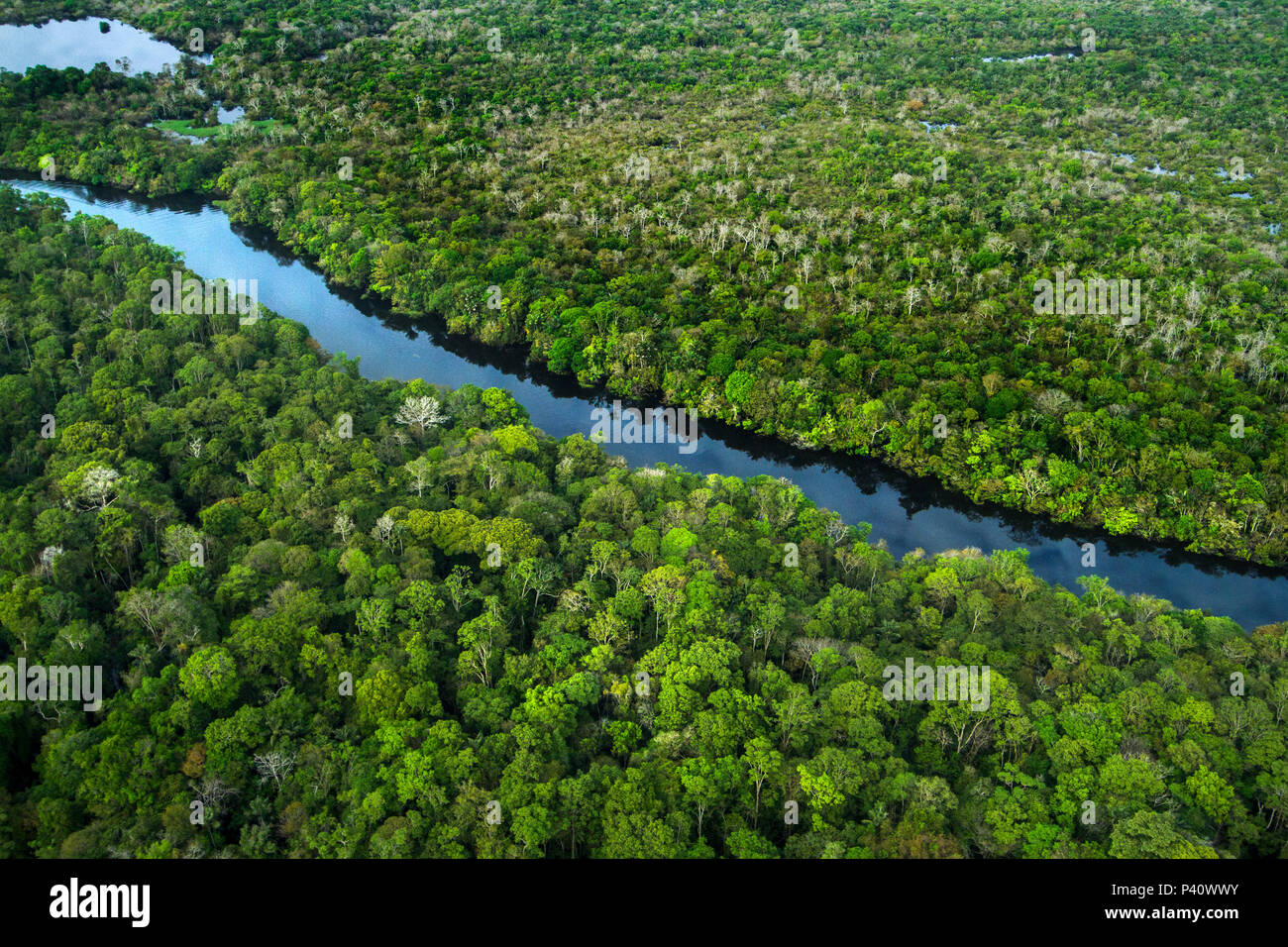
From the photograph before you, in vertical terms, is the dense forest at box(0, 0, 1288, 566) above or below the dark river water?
above

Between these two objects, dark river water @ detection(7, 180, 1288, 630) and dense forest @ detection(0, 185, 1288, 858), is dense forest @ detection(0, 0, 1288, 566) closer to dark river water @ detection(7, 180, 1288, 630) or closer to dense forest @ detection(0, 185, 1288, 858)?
dark river water @ detection(7, 180, 1288, 630)

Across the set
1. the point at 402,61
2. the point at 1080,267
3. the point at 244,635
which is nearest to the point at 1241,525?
the point at 1080,267

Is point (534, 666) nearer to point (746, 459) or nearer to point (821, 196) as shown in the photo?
point (746, 459)

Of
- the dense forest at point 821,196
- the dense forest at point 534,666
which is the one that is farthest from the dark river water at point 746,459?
the dense forest at point 534,666

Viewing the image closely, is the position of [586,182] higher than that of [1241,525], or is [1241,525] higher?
[586,182]

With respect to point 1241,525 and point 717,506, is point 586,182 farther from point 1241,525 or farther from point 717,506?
point 1241,525

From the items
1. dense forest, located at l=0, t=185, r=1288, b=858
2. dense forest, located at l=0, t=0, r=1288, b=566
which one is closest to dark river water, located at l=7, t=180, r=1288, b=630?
dense forest, located at l=0, t=0, r=1288, b=566

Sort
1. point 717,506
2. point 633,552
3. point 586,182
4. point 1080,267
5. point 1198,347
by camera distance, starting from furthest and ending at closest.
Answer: point 586,182 < point 1080,267 < point 1198,347 < point 717,506 < point 633,552
